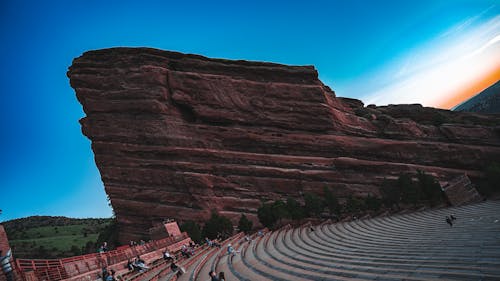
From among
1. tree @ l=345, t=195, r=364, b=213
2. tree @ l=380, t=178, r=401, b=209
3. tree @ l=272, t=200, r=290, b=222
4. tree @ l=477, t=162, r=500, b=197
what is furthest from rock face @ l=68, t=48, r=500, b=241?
tree @ l=272, t=200, r=290, b=222

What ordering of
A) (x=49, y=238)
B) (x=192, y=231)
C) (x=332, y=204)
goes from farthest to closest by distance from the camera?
(x=49, y=238) < (x=332, y=204) < (x=192, y=231)

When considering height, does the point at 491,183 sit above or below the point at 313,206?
below

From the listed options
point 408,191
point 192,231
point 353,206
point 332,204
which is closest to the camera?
point 192,231

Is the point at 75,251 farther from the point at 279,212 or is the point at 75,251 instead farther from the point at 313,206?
the point at 313,206

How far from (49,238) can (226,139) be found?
45317 mm

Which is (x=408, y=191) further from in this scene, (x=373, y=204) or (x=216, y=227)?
(x=216, y=227)

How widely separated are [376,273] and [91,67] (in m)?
42.6

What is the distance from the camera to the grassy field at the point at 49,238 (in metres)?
40.8

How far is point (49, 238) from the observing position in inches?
2176

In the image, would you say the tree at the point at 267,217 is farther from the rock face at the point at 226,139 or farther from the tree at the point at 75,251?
the tree at the point at 75,251

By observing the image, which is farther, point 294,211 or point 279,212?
point 294,211

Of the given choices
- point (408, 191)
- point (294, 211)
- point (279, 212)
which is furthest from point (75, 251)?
point (408, 191)

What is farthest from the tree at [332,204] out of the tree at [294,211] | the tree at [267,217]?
the tree at [267,217]

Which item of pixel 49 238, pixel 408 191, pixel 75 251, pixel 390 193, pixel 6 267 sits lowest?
pixel 408 191
